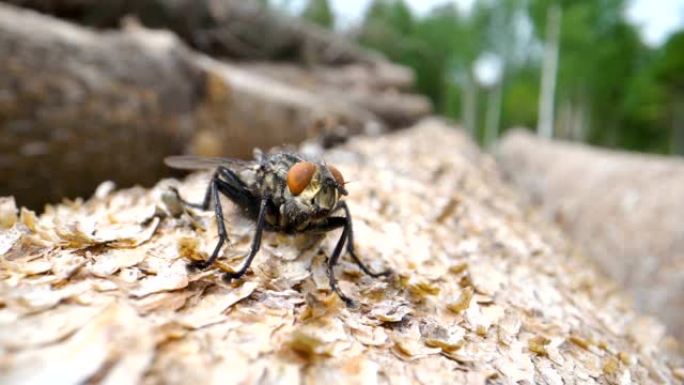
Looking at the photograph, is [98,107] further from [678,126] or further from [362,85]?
[678,126]

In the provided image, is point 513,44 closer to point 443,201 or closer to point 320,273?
point 443,201

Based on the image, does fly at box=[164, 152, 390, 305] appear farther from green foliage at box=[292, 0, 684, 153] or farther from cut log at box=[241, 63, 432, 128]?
green foliage at box=[292, 0, 684, 153]

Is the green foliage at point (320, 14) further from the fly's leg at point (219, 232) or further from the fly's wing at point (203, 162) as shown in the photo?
the fly's leg at point (219, 232)

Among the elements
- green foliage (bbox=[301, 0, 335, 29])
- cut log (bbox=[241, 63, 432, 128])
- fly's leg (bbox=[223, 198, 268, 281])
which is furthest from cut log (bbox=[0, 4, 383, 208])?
green foliage (bbox=[301, 0, 335, 29])

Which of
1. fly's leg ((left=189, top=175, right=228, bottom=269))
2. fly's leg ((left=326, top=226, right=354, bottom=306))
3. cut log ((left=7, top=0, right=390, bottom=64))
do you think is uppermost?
cut log ((left=7, top=0, right=390, bottom=64))

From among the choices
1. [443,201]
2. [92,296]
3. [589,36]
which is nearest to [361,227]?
[443,201]

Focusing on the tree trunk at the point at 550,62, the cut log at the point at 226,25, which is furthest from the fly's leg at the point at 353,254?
the tree trunk at the point at 550,62
